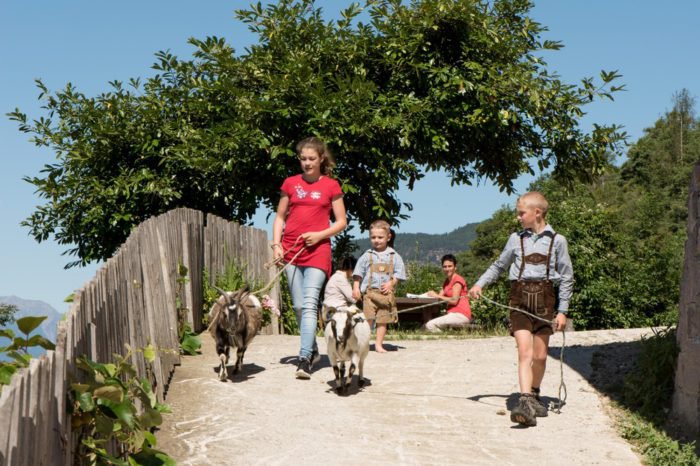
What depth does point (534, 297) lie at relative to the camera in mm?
7969

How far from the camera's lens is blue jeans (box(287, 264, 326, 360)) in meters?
9.19

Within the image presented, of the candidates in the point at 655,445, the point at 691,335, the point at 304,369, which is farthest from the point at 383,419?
the point at 691,335

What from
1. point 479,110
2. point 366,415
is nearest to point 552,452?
point 366,415

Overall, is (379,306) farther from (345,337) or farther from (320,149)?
(345,337)

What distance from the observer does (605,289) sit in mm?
20781

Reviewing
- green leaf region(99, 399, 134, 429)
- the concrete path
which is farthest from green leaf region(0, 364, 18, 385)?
the concrete path

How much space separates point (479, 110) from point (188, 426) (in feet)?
38.8

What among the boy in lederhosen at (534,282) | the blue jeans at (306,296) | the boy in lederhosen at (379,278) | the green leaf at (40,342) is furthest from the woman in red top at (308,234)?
the green leaf at (40,342)

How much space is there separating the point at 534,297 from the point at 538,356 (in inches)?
22.6

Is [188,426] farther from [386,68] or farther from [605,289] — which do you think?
[605,289]

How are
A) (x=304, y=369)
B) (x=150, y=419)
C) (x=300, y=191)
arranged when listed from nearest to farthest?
(x=150, y=419) → (x=300, y=191) → (x=304, y=369)

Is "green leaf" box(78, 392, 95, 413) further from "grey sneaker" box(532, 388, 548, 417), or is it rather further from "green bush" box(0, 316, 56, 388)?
"grey sneaker" box(532, 388, 548, 417)

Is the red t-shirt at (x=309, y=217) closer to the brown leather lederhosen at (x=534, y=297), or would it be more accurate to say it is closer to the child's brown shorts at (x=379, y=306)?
the brown leather lederhosen at (x=534, y=297)

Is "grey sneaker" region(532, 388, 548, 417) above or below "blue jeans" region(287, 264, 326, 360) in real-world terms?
below
